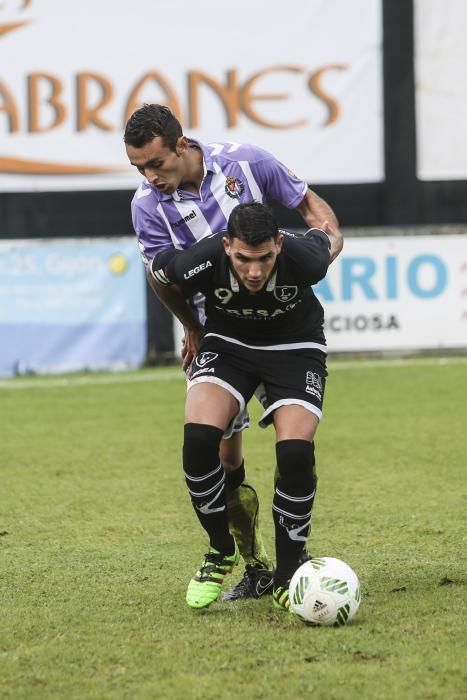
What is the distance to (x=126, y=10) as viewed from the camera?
18250 mm

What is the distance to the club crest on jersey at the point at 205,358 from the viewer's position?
17.8 ft

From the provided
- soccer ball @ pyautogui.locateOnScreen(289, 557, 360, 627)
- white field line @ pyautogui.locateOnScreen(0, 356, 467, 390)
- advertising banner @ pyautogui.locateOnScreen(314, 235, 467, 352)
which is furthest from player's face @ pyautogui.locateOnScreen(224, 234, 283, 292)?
advertising banner @ pyautogui.locateOnScreen(314, 235, 467, 352)

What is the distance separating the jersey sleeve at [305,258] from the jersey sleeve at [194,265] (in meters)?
0.29

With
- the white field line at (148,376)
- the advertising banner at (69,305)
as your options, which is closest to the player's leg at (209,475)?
the white field line at (148,376)

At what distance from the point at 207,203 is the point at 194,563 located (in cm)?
178

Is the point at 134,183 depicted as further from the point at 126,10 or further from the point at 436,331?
the point at 436,331

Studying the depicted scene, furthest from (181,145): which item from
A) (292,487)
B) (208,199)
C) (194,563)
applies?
(194,563)

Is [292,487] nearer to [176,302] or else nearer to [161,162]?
[176,302]

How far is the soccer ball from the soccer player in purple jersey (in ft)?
1.92

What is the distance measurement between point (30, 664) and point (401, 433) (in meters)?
6.37

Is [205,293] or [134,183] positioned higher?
[205,293]

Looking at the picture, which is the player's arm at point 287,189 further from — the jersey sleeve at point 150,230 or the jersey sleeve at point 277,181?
the jersey sleeve at point 150,230

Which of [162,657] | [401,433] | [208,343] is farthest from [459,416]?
[162,657]

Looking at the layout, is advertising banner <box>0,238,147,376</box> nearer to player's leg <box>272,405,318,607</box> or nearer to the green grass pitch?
the green grass pitch
